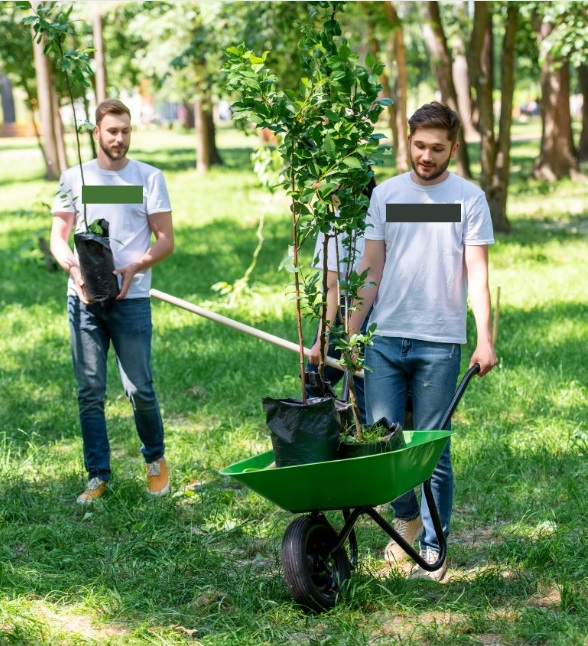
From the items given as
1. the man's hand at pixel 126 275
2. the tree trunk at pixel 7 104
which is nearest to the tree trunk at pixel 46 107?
the man's hand at pixel 126 275

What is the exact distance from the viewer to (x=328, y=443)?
369cm

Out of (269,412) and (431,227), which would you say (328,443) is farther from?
(431,227)

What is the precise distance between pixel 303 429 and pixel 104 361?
2.05 m

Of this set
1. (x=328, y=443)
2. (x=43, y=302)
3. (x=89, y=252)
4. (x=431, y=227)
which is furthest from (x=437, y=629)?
(x=43, y=302)

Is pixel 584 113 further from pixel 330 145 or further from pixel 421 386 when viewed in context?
pixel 330 145

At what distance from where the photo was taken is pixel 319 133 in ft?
12.2

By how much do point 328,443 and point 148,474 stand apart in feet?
7.02

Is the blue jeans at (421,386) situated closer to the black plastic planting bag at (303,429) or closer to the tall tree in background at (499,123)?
the black plastic planting bag at (303,429)

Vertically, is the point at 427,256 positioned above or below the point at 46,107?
below

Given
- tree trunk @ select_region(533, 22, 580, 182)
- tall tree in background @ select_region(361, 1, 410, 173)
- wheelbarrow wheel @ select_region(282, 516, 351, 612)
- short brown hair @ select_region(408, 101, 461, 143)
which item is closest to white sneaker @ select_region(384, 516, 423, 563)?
wheelbarrow wheel @ select_region(282, 516, 351, 612)

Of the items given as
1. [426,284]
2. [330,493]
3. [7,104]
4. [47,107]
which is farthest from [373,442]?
[7,104]

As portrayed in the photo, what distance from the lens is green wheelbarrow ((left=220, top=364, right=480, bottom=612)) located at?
3.51m

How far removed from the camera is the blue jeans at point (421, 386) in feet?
13.9

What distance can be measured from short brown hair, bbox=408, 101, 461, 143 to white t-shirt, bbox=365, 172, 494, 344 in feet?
0.65
